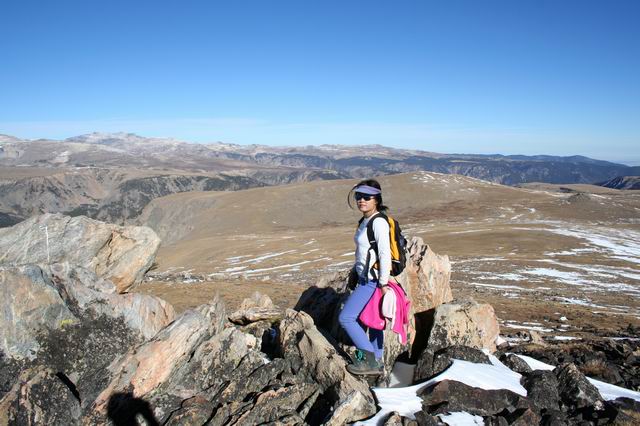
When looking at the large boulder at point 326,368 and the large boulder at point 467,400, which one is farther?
the large boulder at point 467,400

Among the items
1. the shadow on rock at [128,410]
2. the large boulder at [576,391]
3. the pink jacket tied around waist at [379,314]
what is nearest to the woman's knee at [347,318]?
the pink jacket tied around waist at [379,314]

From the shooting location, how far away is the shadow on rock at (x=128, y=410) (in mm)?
7973

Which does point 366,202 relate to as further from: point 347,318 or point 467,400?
point 467,400

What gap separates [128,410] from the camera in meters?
8.09

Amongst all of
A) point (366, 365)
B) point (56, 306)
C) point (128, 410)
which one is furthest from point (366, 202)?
point (56, 306)

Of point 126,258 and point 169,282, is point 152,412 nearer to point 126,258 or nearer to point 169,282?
point 126,258

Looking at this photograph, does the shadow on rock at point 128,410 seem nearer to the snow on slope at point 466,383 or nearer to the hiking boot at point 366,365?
the hiking boot at point 366,365

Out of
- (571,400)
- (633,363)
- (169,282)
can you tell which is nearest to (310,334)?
(571,400)

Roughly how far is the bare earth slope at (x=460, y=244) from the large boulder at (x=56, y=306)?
14.1 metres

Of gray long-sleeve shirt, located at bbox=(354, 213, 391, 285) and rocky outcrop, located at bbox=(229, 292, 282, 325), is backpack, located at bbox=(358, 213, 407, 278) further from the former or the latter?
rocky outcrop, located at bbox=(229, 292, 282, 325)

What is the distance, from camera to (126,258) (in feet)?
56.9

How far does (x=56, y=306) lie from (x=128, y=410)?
12.3 feet

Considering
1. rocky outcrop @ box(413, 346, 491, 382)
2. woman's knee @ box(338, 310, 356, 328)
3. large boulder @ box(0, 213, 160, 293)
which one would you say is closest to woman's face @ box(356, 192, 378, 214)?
woman's knee @ box(338, 310, 356, 328)

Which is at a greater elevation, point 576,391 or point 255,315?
point 576,391
